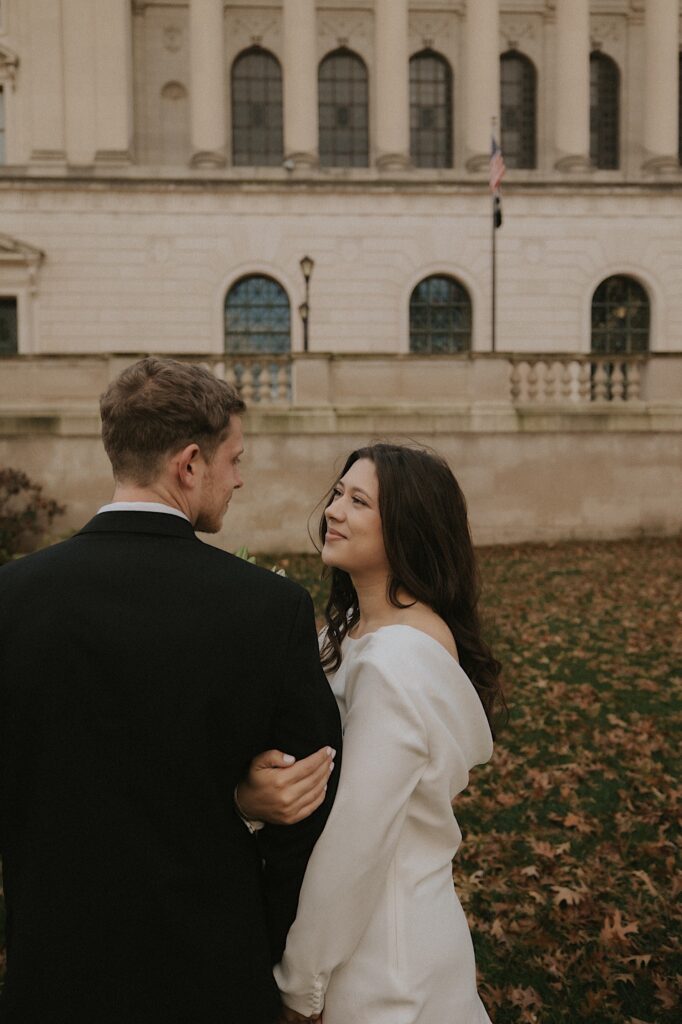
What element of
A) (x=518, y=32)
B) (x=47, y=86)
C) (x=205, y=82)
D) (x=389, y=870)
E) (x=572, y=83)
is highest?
(x=518, y=32)

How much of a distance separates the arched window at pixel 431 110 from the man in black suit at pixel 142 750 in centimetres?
3198

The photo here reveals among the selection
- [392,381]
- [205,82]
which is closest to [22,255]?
[205,82]

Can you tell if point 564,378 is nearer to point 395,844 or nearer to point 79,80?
point 395,844

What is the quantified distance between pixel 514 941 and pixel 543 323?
84.6ft

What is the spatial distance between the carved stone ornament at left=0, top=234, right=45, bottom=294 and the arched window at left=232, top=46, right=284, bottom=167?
29.6ft

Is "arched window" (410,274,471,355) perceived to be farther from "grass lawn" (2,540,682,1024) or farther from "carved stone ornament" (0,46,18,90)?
"grass lawn" (2,540,682,1024)

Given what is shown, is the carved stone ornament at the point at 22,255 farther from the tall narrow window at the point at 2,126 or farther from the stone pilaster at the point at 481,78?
the stone pilaster at the point at 481,78

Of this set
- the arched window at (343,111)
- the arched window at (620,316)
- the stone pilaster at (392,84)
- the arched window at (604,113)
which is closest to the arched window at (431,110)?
the arched window at (343,111)

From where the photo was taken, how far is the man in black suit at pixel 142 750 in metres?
1.88

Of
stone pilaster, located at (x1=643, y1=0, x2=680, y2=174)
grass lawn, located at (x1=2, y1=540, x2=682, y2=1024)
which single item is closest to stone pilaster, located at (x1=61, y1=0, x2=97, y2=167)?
stone pilaster, located at (x1=643, y1=0, x2=680, y2=174)

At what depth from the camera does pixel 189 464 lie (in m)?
2.11

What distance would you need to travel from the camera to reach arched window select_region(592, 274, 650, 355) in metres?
28.5

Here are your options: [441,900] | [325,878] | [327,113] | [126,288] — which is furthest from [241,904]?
[327,113]

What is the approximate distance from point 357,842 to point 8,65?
31.9m
